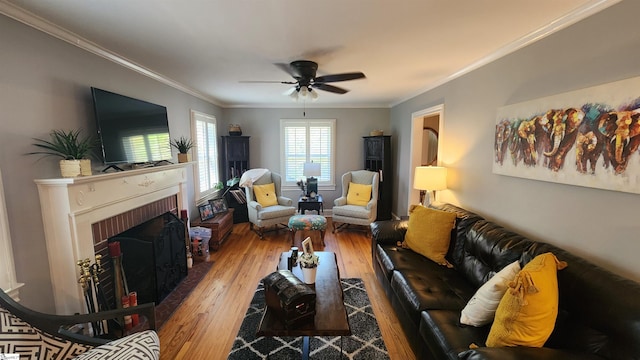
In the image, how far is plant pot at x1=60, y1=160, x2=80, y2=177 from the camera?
6.08ft

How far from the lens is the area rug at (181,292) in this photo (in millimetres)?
2513

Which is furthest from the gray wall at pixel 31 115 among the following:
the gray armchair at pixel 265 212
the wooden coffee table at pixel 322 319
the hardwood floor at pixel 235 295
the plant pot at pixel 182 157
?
the gray armchair at pixel 265 212

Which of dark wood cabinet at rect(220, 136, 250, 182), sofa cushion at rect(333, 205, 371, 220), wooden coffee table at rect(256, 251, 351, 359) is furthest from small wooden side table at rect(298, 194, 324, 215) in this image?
wooden coffee table at rect(256, 251, 351, 359)

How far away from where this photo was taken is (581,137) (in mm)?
1694

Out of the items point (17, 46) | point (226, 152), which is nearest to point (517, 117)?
point (17, 46)

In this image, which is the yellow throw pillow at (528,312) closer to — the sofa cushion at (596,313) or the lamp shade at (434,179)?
the sofa cushion at (596,313)

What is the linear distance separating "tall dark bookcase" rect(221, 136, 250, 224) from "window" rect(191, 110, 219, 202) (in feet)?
0.64

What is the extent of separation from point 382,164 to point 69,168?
4639 millimetres

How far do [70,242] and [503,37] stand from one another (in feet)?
12.0

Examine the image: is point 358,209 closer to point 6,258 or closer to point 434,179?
point 434,179

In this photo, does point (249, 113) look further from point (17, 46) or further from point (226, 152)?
point (17, 46)

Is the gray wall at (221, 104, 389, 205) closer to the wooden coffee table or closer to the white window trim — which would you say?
the wooden coffee table

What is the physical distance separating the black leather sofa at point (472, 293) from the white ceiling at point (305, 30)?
1555 mm

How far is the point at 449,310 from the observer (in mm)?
1873
